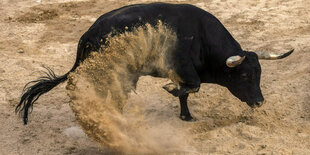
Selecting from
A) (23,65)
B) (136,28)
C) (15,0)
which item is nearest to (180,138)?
(136,28)

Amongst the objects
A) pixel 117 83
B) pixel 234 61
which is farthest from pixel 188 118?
pixel 117 83

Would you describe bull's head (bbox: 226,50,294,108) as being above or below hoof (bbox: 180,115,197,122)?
above

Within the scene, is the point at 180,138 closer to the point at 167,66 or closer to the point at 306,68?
the point at 167,66

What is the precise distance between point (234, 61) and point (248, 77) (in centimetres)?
41

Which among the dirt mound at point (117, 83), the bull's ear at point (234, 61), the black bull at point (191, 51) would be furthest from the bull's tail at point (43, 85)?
the bull's ear at point (234, 61)

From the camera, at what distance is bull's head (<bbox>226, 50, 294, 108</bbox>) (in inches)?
211

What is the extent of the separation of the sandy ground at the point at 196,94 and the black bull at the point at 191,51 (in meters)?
0.50

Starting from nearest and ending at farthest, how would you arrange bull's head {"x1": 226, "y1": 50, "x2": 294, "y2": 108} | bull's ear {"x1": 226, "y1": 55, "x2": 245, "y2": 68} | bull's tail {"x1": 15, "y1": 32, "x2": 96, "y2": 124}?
bull's tail {"x1": 15, "y1": 32, "x2": 96, "y2": 124} → bull's ear {"x1": 226, "y1": 55, "x2": 245, "y2": 68} → bull's head {"x1": 226, "y1": 50, "x2": 294, "y2": 108}

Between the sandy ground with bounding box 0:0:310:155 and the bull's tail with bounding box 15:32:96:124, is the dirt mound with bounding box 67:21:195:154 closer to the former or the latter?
the bull's tail with bounding box 15:32:96:124

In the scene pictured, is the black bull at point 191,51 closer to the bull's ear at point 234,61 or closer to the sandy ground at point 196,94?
the bull's ear at point 234,61

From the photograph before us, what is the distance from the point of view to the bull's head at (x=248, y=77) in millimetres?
5371

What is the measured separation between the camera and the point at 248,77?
542 cm

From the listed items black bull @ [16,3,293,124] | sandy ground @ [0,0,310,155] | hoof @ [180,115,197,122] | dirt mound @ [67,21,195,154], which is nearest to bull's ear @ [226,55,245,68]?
black bull @ [16,3,293,124]

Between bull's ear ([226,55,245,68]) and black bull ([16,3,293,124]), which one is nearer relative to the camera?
black bull ([16,3,293,124])
